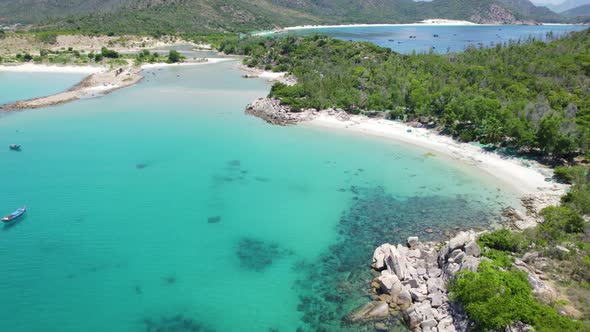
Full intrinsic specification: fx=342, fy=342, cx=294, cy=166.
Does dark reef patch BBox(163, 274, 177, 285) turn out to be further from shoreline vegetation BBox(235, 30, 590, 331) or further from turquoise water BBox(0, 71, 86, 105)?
turquoise water BBox(0, 71, 86, 105)

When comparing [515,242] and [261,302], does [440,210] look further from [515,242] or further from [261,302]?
[261,302]

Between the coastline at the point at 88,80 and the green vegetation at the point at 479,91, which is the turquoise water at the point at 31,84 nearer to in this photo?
the coastline at the point at 88,80

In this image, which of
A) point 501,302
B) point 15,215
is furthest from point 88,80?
point 501,302

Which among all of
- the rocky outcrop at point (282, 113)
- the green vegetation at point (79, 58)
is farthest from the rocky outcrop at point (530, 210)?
the green vegetation at point (79, 58)

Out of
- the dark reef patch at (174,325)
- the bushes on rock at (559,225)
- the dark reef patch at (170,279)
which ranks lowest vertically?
the dark reef patch at (174,325)

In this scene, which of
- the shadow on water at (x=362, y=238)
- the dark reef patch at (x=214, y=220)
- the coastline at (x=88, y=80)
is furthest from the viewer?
the coastline at (x=88, y=80)
